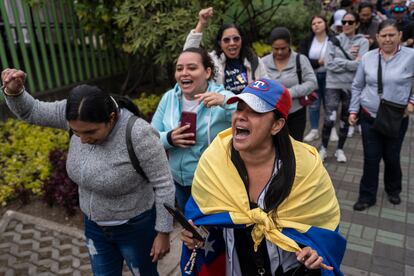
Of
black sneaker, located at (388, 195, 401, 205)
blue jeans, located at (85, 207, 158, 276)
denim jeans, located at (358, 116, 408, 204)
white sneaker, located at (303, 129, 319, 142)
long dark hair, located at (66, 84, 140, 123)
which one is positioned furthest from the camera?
white sneaker, located at (303, 129, 319, 142)

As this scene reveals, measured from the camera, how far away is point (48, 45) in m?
7.21

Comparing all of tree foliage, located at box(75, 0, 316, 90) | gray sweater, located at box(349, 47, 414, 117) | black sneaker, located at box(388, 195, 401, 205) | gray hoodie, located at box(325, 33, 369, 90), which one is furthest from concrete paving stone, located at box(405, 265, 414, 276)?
tree foliage, located at box(75, 0, 316, 90)

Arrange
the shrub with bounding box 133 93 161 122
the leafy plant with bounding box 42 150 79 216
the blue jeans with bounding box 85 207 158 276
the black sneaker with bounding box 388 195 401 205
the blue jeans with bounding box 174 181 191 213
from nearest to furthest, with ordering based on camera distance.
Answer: the blue jeans with bounding box 85 207 158 276 < the blue jeans with bounding box 174 181 191 213 < the leafy plant with bounding box 42 150 79 216 < the black sneaker with bounding box 388 195 401 205 < the shrub with bounding box 133 93 161 122

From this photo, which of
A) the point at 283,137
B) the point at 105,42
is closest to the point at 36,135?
the point at 105,42

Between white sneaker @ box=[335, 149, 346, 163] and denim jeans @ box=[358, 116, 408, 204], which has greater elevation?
denim jeans @ box=[358, 116, 408, 204]

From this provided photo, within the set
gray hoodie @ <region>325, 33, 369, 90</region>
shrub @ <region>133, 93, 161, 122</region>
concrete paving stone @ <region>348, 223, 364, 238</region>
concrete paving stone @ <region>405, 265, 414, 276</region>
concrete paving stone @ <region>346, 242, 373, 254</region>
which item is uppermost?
gray hoodie @ <region>325, 33, 369, 90</region>

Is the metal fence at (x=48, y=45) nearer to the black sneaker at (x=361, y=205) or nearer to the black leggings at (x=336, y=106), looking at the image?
the black leggings at (x=336, y=106)

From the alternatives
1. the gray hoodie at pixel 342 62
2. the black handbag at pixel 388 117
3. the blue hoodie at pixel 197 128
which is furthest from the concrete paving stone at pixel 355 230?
the gray hoodie at pixel 342 62

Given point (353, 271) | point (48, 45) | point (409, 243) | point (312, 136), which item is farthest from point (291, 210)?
point (48, 45)

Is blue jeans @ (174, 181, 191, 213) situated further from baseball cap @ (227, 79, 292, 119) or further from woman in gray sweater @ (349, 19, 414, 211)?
woman in gray sweater @ (349, 19, 414, 211)

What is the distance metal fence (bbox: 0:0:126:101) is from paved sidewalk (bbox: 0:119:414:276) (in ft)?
11.6

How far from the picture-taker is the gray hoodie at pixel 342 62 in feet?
17.6

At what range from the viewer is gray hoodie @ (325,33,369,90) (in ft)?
→ 17.6

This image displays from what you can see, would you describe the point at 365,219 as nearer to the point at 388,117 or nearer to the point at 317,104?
the point at 388,117
